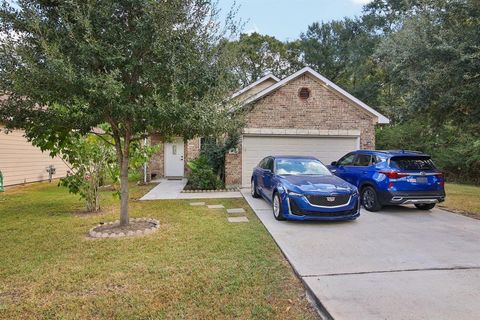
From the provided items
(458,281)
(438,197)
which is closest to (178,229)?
(458,281)

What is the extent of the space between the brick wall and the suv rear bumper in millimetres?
5146

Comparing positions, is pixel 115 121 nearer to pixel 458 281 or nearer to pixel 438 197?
pixel 458 281

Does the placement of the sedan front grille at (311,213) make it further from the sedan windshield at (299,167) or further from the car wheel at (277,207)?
the sedan windshield at (299,167)

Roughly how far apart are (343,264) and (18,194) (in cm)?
1160

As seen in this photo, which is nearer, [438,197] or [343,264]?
[343,264]

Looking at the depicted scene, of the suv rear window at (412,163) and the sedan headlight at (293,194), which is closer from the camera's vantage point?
the sedan headlight at (293,194)

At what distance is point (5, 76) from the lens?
5.20 m

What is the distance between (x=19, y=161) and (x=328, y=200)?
13411 mm

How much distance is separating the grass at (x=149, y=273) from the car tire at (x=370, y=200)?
3.36m

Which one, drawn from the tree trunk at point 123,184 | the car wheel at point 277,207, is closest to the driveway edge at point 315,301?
the car wheel at point 277,207

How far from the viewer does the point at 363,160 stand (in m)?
9.12

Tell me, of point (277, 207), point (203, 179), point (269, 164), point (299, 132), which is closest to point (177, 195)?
point (203, 179)

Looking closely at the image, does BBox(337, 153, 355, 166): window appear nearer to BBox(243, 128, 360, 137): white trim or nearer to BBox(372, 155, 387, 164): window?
BBox(372, 155, 387, 164): window

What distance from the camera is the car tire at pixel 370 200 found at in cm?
837
